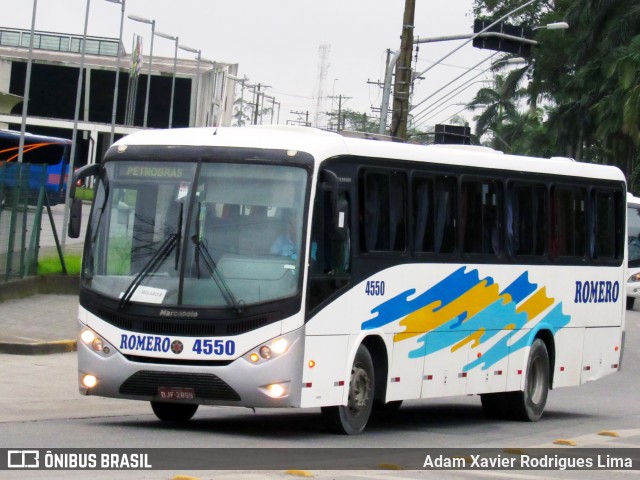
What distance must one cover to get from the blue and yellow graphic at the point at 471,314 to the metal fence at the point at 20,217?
10940 mm

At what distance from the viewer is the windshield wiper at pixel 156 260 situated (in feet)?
41.3

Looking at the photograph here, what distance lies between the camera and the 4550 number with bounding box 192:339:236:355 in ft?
40.2

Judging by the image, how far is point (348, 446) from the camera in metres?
12.5

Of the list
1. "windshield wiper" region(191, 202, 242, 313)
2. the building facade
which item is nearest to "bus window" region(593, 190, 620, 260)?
"windshield wiper" region(191, 202, 242, 313)

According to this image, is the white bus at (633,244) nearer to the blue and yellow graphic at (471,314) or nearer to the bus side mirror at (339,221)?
the blue and yellow graphic at (471,314)

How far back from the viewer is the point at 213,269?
1245 cm

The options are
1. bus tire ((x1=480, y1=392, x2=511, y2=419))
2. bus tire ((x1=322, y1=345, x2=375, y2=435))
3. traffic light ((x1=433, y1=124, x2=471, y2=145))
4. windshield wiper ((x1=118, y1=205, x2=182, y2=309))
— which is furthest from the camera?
traffic light ((x1=433, y1=124, x2=471, y2=145))

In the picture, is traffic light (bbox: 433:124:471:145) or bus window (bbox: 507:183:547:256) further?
traffic light (bbox: 433:124:471:145)

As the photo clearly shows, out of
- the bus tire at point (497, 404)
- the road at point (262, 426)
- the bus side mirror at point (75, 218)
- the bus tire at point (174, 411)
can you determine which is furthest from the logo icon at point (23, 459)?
the bus tire at point (497, 404)

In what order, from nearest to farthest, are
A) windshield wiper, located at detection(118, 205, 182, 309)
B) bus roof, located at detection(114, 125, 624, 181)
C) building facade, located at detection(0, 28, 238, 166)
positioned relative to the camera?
1. windshield wiper, located at detection(118, 205, 182, 309)
2. bus roof, located at detection(114, 125, 624, 181)
3. building facade, located at detection(0, 28, 238, 166)

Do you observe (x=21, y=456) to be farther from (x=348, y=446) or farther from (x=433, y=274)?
(x=433, y=274)

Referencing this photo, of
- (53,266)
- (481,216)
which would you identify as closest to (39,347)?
(481,216)

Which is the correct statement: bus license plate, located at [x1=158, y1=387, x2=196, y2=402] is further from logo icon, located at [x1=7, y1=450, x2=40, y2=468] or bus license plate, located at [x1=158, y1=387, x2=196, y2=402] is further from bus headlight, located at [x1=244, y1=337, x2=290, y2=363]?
logo icon, located at [x1=7, y1=450, x2=40, y2=468]

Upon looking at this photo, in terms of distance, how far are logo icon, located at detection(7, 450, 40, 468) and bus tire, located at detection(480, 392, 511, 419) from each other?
7.65 m
